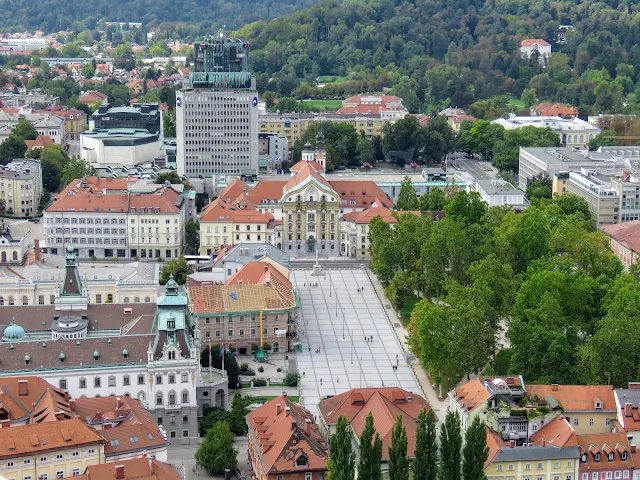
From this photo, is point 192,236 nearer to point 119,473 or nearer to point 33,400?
point 33,400

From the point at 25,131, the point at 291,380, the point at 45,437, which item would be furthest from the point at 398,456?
the point at 25,131

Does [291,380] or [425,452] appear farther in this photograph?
[291,380]

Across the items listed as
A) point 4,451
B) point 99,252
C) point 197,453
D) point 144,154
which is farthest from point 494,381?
point 144,154

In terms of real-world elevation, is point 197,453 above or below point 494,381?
below

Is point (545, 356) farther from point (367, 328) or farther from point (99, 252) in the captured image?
point (99, 252)

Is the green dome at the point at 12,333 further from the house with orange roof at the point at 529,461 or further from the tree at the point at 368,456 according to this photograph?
the house with orange roof at the point at 529,461

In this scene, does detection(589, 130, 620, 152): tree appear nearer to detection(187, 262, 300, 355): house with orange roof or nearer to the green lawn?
the green lawn
